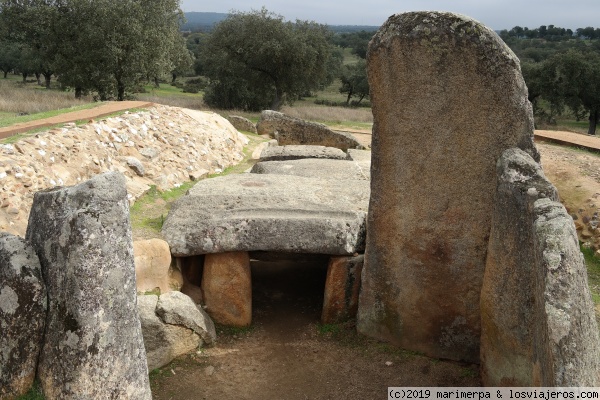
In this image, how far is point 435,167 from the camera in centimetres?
609

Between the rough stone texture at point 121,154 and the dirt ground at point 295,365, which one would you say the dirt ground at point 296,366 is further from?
the rough stone texture at point 121,154

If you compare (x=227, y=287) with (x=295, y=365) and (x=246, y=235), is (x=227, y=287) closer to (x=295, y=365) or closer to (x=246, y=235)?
(x=246, y=235)

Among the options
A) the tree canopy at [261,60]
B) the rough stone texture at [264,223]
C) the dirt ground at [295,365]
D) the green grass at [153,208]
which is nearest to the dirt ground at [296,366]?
the dirt ground at [295,365]

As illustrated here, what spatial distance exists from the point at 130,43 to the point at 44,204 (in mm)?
17903

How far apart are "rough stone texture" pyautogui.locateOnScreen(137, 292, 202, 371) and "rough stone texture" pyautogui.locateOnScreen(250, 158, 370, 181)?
415cm

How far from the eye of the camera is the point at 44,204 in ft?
14.3

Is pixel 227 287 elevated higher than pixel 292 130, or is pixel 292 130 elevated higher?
pixel 292 130

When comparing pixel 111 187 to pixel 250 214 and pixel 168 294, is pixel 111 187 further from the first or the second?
pixel 250 214

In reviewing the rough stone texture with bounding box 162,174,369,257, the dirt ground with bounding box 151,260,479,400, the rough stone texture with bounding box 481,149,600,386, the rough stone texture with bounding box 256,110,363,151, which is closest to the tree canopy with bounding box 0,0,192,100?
the rough stone texture with bounding box 256,110,363,151

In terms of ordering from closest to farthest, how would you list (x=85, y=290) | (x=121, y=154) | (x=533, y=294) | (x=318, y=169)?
(x=85, y=290) < (x=533, y=294) < (x=121, y=154) < (x=318, y=169)

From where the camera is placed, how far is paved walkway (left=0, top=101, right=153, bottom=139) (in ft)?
29.5

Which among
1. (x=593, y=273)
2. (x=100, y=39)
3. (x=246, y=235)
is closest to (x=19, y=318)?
(x=246, y=235)

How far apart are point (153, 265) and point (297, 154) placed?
20.3ft

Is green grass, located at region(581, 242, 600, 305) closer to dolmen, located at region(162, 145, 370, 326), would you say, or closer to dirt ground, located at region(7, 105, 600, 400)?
dirt ground, located at region(7, 105, 600, 400)
